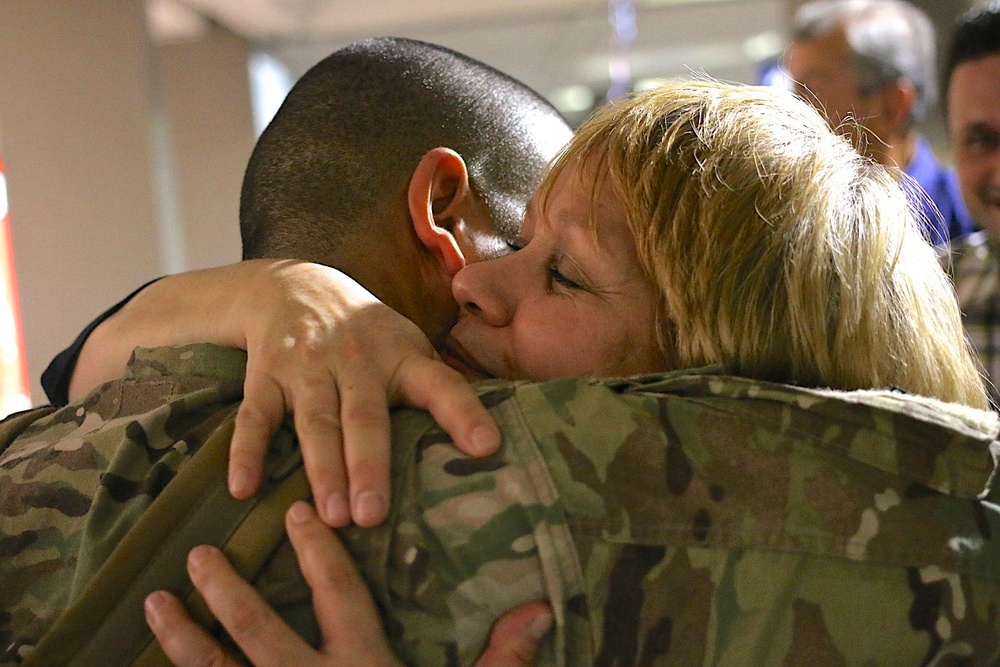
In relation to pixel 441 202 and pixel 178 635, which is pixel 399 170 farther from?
pixel 178 635

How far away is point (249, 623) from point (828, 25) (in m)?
2.40

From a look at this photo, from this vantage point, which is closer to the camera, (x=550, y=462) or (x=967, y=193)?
(x=550, y=462)

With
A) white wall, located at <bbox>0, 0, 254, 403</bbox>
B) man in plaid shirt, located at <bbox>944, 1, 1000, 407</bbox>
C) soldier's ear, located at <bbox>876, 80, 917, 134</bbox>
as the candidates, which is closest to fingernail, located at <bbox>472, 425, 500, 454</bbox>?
man in plaid shirt, located at <bbox>944, 1, 1000, 407</bbox>

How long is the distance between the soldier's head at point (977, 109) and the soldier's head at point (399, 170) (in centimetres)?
113

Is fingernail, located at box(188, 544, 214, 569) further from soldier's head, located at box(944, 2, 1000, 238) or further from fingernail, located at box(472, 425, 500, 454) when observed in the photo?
soldier's head, located at box(944, 2, 1000, 238)

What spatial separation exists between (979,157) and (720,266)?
1.50 m

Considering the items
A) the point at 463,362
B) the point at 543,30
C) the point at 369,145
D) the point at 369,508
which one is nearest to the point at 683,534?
the point at 369,508

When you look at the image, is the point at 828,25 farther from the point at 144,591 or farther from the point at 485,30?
the point at 485,30

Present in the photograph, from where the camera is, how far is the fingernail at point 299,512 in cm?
75

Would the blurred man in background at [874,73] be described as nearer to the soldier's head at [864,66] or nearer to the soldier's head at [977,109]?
the soldier's head at [864,66]

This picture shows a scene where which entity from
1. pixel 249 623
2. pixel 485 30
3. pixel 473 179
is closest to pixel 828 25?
pixel 473 179

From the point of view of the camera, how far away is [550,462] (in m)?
0.75

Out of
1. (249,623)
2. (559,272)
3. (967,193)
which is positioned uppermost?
(559,272)

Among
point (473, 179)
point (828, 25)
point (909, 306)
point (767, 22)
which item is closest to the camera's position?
point (909, 306)
